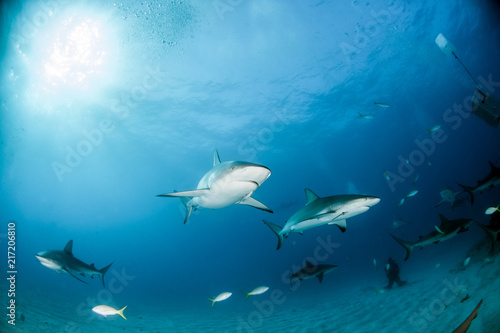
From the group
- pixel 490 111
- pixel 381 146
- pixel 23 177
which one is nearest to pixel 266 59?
pixel 490 111

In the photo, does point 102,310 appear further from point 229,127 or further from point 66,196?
point 66,196

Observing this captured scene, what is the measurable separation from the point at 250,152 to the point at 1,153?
31852 millimetres

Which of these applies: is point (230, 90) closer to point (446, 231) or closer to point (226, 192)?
point (226, 192)

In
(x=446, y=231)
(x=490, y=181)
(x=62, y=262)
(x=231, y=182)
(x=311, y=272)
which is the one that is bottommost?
(x=446, y=231)

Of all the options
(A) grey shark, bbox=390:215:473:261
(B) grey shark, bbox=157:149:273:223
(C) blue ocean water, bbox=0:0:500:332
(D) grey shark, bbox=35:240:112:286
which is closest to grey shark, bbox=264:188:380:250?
(B) grey shark, bbox=157:149:273:223

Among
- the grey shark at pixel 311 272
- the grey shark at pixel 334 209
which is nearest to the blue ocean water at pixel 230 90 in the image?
the grey shark at pixel 311 272

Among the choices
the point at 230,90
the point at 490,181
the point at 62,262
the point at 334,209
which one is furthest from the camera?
the point at 230,90

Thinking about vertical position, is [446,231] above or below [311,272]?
below

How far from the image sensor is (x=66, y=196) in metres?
55.1

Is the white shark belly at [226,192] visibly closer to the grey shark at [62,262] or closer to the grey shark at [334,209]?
the grey shark at [334,209]

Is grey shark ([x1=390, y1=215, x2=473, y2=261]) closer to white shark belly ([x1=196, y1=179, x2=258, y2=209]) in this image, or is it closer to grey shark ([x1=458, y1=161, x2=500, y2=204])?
grey shark ([x1=458, y1=161, x2=500, y2=204])

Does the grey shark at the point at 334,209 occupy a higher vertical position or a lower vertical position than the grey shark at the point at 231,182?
lower

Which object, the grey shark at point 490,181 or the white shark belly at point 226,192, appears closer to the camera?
the white shark belly at point 226,192

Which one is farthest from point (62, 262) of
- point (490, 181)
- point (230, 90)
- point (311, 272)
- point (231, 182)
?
point (230, 90)
